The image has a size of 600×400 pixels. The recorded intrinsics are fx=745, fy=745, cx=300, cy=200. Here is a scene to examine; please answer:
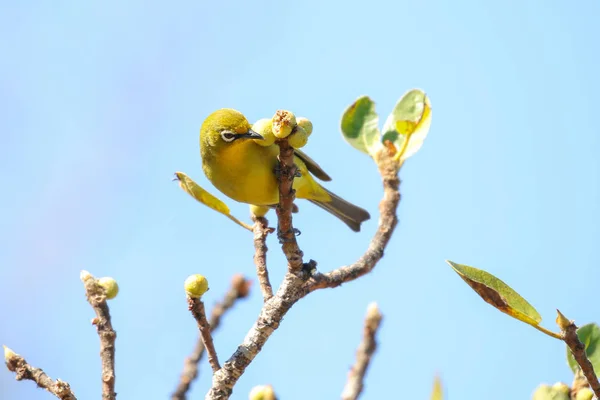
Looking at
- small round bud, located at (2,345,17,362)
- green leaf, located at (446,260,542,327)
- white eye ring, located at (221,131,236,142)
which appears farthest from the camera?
white eye ring, located at (221,131,236,142)

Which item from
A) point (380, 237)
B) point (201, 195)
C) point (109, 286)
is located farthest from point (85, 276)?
point (380, 237)

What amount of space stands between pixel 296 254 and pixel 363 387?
0.98m

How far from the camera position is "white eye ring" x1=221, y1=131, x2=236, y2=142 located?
5.34 metres

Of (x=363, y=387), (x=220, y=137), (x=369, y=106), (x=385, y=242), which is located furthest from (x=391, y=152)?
(x=363, y=387)

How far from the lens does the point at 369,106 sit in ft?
18.2

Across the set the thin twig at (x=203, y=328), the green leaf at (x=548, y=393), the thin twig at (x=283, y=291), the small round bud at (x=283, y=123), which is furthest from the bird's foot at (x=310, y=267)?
the green leaf at (x=548, y=393)

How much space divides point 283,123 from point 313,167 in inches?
116

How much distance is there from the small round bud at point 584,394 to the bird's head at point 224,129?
281 centimetres

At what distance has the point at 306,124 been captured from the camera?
347 cm

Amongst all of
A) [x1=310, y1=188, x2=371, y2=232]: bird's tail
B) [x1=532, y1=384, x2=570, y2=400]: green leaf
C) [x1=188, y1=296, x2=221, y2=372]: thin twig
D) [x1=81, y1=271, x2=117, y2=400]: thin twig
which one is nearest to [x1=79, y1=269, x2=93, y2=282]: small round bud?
[x1=81, y1=271, x2=117, y2=400]: thin twig

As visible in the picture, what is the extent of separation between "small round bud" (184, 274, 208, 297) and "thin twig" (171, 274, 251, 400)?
1.36m

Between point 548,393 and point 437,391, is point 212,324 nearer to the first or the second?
point 548,393

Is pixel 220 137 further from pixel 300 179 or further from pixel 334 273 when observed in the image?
pixel 334 273

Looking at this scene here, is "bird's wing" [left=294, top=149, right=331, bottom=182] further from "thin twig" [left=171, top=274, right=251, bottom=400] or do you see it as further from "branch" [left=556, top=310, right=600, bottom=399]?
"branch" [left=556, top=310, right=600, bottom=399]
